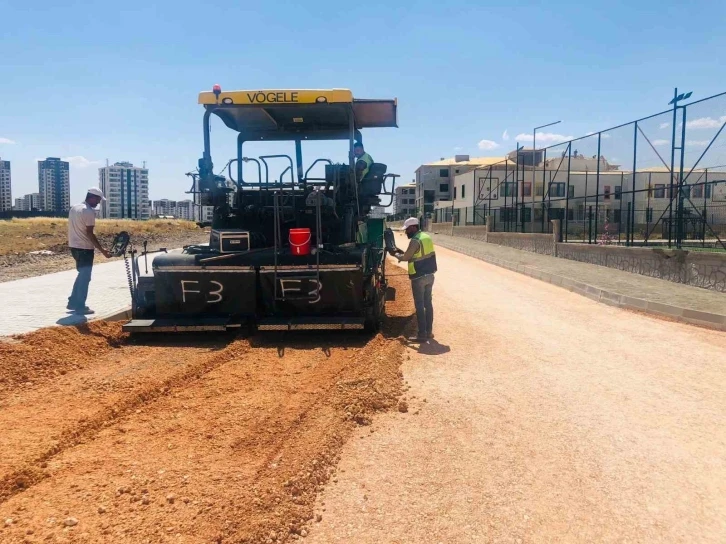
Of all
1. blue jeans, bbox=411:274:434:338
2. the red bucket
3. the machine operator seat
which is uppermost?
the machine operator seat

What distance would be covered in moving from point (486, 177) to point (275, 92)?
3305cm

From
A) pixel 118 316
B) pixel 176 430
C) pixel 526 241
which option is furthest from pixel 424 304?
pixel 526 241

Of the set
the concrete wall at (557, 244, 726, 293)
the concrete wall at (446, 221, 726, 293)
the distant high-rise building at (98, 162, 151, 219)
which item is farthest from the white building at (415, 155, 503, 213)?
the concrete wall at (557, 244, 726, 293)

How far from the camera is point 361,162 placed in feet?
24.7

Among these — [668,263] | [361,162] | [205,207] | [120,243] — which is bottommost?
[668,263]

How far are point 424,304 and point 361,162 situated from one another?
199 centimetres

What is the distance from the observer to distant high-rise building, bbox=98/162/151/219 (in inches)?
4284

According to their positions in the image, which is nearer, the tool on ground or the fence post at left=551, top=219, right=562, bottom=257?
the tool on ground

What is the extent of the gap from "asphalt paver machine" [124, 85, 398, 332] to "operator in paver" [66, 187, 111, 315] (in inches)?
43.6

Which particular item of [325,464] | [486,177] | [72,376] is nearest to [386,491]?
[325,464]

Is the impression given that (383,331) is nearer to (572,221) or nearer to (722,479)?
(722,479)

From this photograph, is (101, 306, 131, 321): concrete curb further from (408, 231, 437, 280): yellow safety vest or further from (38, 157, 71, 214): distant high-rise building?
(38, 157, 71, 214): distant high-rise building

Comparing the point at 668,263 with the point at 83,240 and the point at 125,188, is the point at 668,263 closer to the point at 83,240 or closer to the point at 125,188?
the point at 83,240

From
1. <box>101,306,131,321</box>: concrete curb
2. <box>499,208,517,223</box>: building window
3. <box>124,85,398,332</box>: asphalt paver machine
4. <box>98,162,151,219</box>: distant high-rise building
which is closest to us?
<box>124,85,398,332</box>: asphalt paver machine
